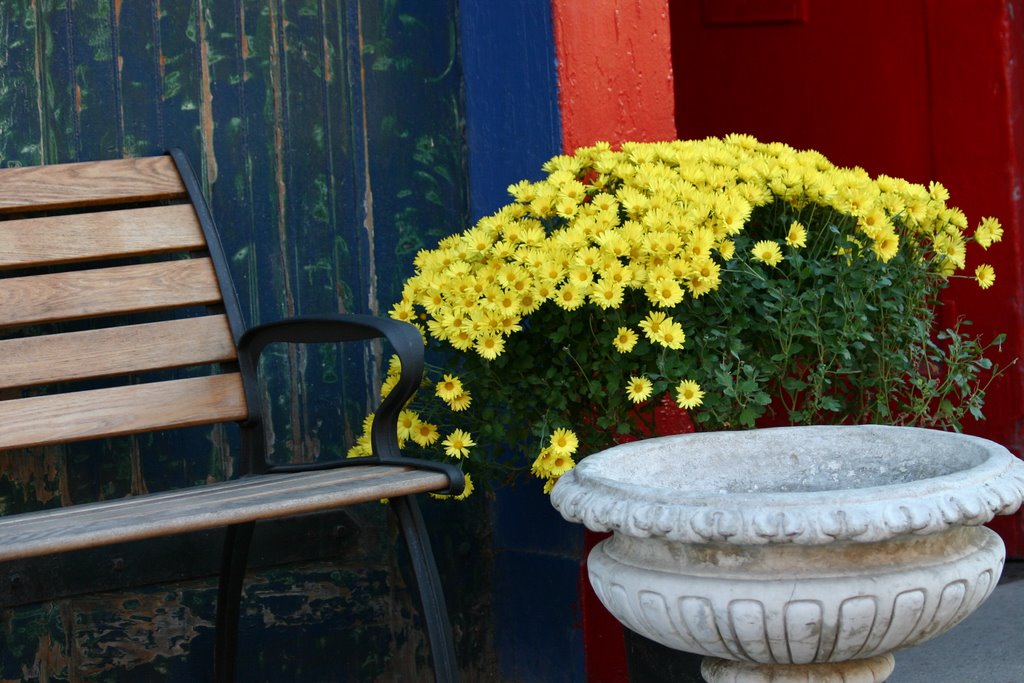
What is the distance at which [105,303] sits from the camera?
224 cm

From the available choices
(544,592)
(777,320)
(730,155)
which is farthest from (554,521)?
(730,155)

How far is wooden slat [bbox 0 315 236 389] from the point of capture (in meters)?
2.14

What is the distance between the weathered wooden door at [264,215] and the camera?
2.35m

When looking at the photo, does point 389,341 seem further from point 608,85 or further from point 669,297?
point 608,85

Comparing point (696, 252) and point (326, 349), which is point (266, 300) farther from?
point (696, 252)

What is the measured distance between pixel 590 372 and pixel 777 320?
34 centimetres

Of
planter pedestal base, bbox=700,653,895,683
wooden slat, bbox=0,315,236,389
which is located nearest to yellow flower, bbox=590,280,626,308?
planter pedestal base, bbox=700,653,895,683

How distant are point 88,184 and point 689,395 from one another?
118cm

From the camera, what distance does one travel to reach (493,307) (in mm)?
2066

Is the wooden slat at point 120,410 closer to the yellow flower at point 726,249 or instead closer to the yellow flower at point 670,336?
the yellow flower at point 670,336

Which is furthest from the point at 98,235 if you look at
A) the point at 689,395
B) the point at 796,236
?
the point at 796,236

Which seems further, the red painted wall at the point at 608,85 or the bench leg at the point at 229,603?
the red painted wall at the point at 608,85

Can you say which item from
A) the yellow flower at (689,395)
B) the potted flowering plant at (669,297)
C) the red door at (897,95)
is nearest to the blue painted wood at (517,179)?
the potted flowering plant at (669,297)

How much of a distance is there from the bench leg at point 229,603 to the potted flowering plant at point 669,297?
301 mm
